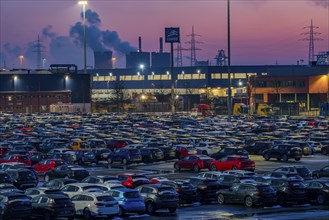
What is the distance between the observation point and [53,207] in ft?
87.3

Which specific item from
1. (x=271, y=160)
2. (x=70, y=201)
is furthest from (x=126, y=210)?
(x=271, y=160)

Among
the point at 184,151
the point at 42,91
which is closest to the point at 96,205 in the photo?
the point at 184,151

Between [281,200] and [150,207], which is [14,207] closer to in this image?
[150,207]

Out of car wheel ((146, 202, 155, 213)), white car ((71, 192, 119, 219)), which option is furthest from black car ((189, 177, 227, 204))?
white car ((71, 192, 119, 219))

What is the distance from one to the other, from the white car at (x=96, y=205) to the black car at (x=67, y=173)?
1210cm

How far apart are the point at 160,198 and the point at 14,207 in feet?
18.8

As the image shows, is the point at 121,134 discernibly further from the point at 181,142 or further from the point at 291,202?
the point at 291,202

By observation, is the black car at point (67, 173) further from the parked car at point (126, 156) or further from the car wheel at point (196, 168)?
the parked car at point (126, 156)

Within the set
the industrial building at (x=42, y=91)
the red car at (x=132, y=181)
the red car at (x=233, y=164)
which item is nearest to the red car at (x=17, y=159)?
the red car at (x=233, y=164)

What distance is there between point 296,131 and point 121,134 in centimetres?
1694

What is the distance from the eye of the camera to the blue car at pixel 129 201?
2811 cm

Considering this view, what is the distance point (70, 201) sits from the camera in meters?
27.2

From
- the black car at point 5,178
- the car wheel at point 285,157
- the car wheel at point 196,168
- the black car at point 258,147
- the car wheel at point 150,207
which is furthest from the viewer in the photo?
the black car at point 258,147

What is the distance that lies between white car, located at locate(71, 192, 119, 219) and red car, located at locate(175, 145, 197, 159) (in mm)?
26164
